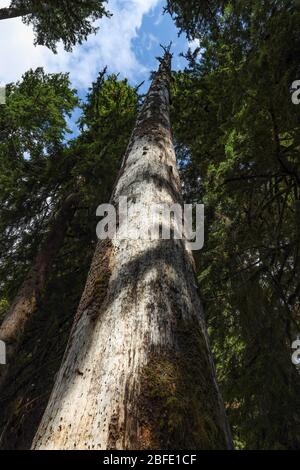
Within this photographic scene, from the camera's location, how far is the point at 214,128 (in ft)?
26.3

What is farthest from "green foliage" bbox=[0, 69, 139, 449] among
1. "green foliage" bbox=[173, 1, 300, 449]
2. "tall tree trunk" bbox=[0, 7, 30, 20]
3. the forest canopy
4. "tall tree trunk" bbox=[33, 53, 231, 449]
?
"tall tree trunk" bbox=[33, 53, 231, 449]

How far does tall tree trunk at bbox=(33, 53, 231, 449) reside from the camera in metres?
1.08

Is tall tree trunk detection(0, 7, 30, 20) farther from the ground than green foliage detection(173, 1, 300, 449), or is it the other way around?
tall tree trunk detection(0, 7, 30, 20)

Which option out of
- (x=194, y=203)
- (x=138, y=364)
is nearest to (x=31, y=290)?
(x=194, y=203)

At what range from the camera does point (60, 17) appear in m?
11.4

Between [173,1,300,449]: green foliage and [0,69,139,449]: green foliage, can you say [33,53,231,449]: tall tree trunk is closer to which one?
[173,1,300,449]: green foliage

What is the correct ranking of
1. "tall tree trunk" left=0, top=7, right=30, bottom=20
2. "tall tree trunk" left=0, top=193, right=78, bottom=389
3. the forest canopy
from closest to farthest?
the forest canopy → "tall tree trunk" left=0, top=193, right=78, bottom=389 → "tall tree trunk" left=0, top=7, right=30, bottom=20

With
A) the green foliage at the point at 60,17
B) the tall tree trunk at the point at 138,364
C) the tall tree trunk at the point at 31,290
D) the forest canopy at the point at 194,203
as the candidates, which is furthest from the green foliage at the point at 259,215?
the green foliage at the point at 60,17

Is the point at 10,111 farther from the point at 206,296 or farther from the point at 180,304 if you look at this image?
the point at 180,304

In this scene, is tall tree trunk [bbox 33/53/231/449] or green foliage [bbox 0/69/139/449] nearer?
tall tree trunk [bbox 33/53/231/449]

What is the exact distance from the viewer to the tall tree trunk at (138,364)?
1.08 metres

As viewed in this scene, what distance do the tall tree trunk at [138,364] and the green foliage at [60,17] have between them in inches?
387

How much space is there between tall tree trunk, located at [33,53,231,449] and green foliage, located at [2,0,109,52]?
9.84 meters

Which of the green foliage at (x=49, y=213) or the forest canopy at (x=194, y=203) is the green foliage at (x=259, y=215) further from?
the green foliage at (x=49, y=213)
